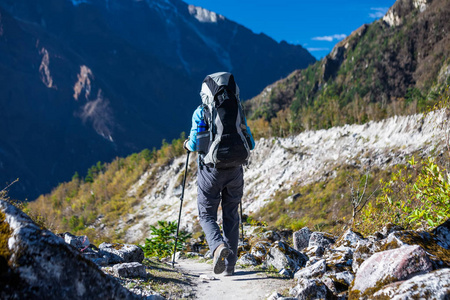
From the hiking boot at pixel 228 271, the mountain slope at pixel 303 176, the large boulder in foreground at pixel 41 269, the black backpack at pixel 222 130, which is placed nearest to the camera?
the large boulder in foreground at pixel 41 269

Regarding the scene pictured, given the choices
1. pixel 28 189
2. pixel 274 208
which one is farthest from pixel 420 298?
pixel 28 189

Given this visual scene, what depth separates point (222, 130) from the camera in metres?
4.32

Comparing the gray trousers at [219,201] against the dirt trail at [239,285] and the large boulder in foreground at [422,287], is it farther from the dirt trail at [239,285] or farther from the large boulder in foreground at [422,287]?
the large boulder in foreground at [422,287]

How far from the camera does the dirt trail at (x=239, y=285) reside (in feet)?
12.5

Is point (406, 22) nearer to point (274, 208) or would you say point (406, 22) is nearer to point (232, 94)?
point (274, 208)

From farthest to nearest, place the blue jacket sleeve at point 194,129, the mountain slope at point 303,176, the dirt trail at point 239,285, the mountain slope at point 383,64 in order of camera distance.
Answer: the mountain slope at point 383,64, the mountain slope at point 303,176, the blue jacket sleeve at point 194,129, the dirt trail at point 239,285

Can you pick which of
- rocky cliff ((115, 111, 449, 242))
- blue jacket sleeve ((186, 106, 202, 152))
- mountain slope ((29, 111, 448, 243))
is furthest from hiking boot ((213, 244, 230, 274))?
rocky cliff ((115, 111, 449, 242))

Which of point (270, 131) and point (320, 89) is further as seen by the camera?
point (320, 89)

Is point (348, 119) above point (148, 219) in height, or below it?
above

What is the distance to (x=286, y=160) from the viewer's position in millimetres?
32812

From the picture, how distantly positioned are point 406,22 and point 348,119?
108 metres

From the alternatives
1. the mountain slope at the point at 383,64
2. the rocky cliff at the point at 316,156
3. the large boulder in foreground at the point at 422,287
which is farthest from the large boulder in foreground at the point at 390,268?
the mountain slope at the point at 383,64

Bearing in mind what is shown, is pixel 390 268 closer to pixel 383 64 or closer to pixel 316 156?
pixel 316 156

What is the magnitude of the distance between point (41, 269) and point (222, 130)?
2.73 metres
